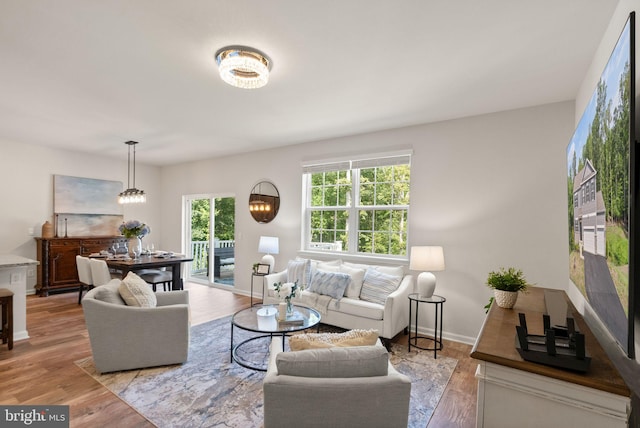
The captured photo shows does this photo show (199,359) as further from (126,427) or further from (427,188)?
(427,188)

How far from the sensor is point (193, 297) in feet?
18.4

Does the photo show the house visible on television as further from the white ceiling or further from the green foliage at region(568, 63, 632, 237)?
the white ceiling

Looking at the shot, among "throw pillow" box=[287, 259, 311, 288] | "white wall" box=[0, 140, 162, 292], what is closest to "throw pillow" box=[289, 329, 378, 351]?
"throw pillow" box=[287, 259, 311, 288]

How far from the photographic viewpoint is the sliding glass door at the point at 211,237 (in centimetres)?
653

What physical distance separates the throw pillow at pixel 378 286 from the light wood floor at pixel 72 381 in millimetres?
575

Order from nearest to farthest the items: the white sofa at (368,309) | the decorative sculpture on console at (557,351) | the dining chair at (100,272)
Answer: the decorative sculpture on console at (557,351)
the white sofa at (368,309)
the dining chair at (100,272)

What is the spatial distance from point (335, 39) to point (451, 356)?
10.3 ft

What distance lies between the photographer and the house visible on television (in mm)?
1445

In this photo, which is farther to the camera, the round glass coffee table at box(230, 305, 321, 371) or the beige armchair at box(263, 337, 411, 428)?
the round glass coffee table at box(230, 305, 321, 371)

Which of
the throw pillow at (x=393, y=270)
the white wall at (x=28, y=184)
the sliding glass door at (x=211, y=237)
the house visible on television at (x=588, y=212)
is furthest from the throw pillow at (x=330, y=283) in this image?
the white wall at (x=28, y=184)

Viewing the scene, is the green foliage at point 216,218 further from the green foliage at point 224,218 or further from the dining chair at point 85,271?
the dining chair at point 85,271

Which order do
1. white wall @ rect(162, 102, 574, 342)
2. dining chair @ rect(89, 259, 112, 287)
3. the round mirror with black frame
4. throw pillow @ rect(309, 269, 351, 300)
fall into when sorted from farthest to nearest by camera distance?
the round mirror with black frame → dining chair @ rect(89, 259, 112, 287) → throw pillow @ rect(309, 269, 351, 300) → white wall @ rect(162, 102, 574, 342)

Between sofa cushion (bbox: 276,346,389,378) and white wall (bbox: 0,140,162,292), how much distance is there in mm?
5464

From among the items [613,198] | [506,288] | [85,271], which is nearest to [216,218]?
[85,271]
